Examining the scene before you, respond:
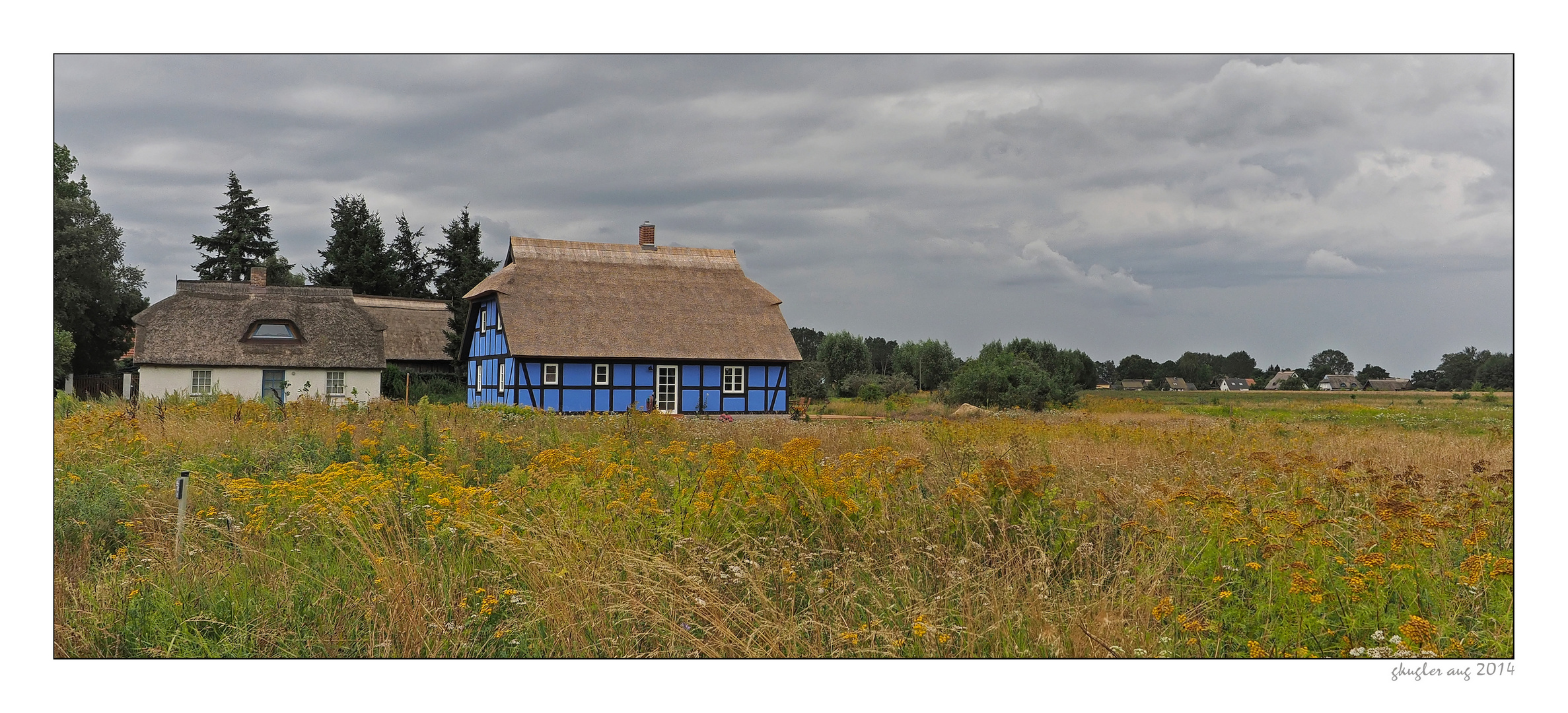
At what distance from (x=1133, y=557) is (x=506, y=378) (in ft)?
81.8

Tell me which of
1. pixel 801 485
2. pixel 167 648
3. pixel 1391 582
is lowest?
pixel 167 648

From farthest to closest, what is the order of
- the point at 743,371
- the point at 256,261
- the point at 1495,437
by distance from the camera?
1. the point at 256,261
2. the point at 743,371
3. the point at 1495,437

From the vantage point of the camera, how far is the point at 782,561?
15.3 ft

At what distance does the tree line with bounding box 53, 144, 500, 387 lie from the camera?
93.4ft

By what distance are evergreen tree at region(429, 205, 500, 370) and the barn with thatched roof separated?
215 inches

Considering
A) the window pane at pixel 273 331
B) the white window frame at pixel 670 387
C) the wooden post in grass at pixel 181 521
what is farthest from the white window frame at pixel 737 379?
the wooden post in grass at pixel 181 521

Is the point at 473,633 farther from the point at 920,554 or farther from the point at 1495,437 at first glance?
the point at 1495,437

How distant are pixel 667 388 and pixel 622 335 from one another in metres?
2.17

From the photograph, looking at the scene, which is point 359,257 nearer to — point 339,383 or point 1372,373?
point 339,383

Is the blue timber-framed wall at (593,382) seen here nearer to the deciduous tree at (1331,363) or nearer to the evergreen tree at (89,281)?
the evergreen tree at (89,281)

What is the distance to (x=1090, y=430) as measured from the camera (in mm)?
14539

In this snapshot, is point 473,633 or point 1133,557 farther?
point 1133,557

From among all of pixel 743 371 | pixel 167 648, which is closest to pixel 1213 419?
pixel 743 371

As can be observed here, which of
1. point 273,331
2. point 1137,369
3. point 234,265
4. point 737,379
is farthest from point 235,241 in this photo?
point 1137,369
